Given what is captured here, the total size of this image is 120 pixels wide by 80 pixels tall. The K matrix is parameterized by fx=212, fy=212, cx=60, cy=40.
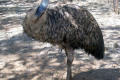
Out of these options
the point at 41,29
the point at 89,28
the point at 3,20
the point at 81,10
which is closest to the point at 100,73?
the point at 89,28

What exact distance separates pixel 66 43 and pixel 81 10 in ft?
1.63

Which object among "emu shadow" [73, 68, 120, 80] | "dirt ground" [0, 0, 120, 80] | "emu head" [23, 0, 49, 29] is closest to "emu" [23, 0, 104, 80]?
"emu head" [23, 0, 49, 29]

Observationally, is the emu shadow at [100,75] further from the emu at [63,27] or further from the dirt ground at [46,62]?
the emu at [63,27]

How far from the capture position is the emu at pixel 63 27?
254cm

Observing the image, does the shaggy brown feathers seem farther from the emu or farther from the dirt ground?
the dirt ground

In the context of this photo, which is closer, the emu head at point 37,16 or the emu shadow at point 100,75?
the emu head at point 37,16

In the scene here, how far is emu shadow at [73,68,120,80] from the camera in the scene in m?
3.34

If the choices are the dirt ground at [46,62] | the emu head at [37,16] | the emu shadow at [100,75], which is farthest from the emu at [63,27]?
the dirt ground at [46,62]

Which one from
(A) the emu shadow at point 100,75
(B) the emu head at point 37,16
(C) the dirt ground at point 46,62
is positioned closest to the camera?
(B) the emu head at point 37,16

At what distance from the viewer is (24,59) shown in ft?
13.6

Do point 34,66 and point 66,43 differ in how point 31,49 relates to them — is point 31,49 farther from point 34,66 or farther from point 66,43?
point 66,43

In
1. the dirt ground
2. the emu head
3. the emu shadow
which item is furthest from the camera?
the dirt ground

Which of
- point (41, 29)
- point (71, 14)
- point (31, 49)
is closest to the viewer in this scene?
point (41, 29)

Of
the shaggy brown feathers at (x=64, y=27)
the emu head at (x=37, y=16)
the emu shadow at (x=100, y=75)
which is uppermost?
the emu head at (x=37, y=16)
